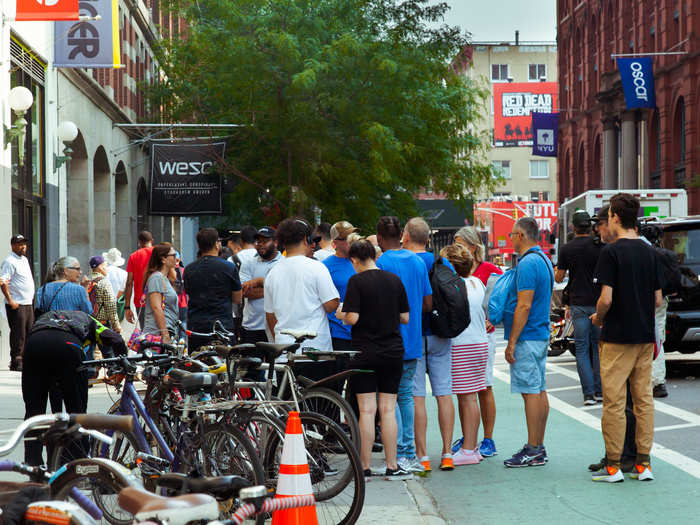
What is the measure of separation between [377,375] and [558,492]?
156 centimetres

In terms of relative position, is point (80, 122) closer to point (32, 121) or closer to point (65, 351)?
point (32, 121)

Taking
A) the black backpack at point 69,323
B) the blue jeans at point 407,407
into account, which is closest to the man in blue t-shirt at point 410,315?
the blue jeans at point 407,407

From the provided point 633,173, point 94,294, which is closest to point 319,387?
point 94,294

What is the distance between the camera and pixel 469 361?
8.98 m

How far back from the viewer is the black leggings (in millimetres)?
7523

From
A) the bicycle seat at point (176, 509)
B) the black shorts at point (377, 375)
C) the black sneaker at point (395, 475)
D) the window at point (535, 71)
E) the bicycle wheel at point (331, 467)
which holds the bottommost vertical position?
the black sneaker at point (395, 475)

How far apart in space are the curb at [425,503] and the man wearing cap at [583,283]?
4.60 meters

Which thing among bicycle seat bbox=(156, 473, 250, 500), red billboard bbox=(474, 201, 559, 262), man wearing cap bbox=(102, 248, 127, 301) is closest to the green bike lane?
bicycle seat bbox=(156, 473, 250, 500)

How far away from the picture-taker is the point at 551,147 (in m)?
61.1

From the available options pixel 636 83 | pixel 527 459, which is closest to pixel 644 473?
pixel 527 459

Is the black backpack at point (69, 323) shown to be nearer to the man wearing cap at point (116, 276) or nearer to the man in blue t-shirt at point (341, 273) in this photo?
the man in blue t-shirt at point (341, 273)

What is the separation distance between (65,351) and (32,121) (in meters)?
13.6

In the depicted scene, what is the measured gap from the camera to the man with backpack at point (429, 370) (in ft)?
28.6

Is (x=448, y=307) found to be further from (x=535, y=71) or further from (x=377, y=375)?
(x=535, y=71)
